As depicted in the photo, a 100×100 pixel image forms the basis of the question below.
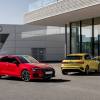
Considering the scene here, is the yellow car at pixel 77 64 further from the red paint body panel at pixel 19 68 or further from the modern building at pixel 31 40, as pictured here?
the modern building at pixel 31 40

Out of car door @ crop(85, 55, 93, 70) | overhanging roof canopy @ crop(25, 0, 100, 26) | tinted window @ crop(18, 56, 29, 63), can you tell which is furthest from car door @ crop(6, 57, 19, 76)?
overhanging roof canopy @ crop(25, 0, 100, 26)

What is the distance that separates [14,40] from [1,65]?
3307 centimetres

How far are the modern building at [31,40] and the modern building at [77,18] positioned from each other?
1559 cm

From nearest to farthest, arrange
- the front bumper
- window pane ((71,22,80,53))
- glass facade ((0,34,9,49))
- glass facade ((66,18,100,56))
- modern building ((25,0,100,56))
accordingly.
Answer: the front bumper, modern building ((25,0,100,56)), glass facade ((66,18,100,56)), window pane ((71,22,80,53)), glass facade ((0,34,9,49))

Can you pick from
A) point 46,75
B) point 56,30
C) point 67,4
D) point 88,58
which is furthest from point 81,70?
point 56,30

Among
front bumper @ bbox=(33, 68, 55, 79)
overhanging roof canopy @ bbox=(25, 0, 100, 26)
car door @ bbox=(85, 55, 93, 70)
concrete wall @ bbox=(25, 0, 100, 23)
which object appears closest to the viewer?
front bumper @ bbox=(33, 68, 55, 79)

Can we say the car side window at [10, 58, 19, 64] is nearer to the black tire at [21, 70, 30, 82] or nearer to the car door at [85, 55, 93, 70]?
the black tire at [21, 70, 30, 82]

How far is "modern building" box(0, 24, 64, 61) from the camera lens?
53.6 metres

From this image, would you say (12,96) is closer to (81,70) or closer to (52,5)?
(81,70)

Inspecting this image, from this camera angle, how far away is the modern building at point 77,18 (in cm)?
2833

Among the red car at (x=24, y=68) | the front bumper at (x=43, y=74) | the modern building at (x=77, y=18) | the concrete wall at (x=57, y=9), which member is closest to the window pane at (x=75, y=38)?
the modern building at (x=77, y=18)

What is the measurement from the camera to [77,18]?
33.5 m

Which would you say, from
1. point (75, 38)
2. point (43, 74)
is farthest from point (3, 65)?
point (75, 38)

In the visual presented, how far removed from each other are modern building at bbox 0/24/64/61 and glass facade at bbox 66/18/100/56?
16.5m
